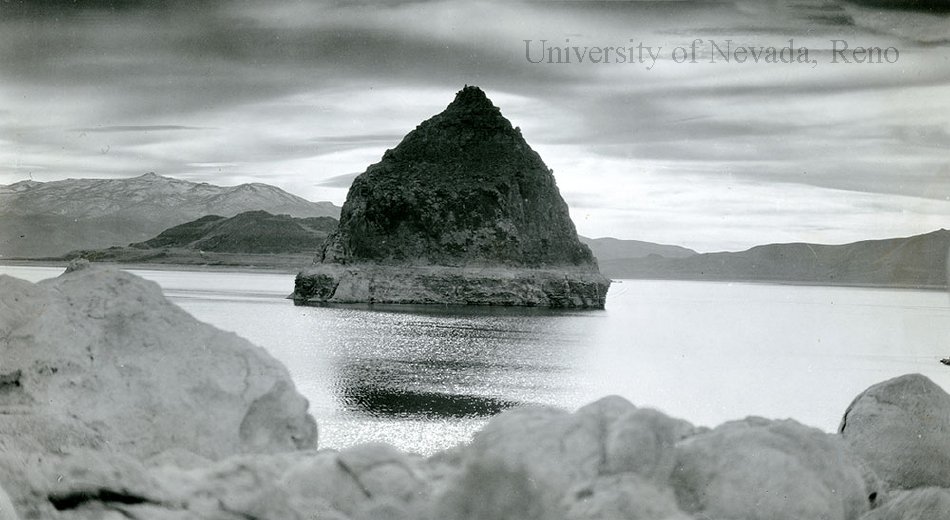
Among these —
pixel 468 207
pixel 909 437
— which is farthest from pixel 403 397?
pixel 468 207

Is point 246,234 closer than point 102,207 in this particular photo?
No

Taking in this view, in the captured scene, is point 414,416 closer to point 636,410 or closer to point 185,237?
point 636,410

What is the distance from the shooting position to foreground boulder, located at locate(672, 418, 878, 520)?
12.6 feet

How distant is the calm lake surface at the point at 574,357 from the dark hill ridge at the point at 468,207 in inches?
180

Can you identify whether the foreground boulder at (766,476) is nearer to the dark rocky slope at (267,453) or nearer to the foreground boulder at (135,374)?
the dark rocky slope at (267,453)

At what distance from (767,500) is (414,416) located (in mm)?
2227

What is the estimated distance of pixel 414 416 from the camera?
17.0 ft

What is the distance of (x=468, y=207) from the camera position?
14008 mm

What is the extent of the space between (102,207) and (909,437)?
5.21 meters

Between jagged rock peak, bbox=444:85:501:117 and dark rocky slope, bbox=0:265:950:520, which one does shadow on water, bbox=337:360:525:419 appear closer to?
dark rocky slope, bbox=0:265:950:520

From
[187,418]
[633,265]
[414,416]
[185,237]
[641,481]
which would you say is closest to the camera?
[641,481]

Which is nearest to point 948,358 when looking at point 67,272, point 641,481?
point 641,481

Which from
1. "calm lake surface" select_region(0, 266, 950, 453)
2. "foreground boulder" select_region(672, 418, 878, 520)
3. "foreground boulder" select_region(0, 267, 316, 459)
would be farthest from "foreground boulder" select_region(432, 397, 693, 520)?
"foreground boulder" select_region(0, 267, 316, 459)

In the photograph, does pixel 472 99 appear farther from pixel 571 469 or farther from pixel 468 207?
pixel 468 207
